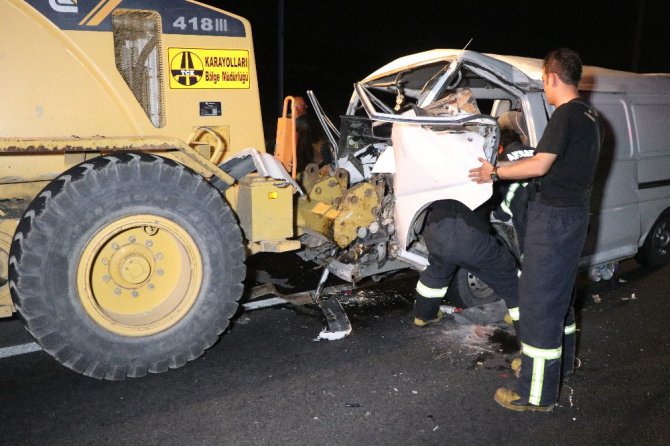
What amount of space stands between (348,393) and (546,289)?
1395 millimetres

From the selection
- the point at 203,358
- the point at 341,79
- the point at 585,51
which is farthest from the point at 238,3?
the point at 203,358

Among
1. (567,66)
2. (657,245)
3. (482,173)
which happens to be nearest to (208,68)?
(482,173)

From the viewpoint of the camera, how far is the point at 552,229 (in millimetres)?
3547

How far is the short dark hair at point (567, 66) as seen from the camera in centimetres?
349

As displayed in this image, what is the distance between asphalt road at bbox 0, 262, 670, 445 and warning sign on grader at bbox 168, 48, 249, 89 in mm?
1917

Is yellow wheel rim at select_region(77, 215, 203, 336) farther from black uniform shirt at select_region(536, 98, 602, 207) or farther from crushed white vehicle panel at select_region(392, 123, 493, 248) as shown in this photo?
black uniform shirt at select_region(536, 98, 602, 207)

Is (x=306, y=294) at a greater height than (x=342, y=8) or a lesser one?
lesser

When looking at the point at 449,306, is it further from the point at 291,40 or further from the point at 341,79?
the point at 291,40

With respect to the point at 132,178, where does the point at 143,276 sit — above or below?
below

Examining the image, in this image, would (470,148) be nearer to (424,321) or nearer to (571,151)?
(571,151)

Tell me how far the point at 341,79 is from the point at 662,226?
16207 millimetres

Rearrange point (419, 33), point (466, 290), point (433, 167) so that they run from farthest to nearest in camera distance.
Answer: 1. point (419, 33)
2. point (466, 290)
3. point (433, 167)

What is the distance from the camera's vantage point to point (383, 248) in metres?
A: 4.90

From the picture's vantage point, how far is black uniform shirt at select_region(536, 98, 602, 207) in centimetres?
340
